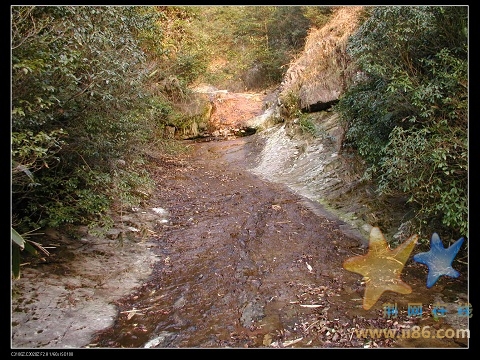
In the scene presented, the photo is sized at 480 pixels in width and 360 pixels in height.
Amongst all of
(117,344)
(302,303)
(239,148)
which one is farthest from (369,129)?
(239,148)

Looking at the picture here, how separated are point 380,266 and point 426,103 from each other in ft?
8.03

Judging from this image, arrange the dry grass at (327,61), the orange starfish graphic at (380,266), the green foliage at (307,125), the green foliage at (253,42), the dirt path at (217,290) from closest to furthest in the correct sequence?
the dirt path at (217,290)
the orange starfish graphic at (380,266)
the green foliage at (307,125)
the dry grass at (327,61)
the green foliage at (253,42)

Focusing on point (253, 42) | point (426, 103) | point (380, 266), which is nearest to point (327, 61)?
point (426, 103)

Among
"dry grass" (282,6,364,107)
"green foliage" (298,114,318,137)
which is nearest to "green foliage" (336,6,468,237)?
"green foliage" (298,114,318,137)

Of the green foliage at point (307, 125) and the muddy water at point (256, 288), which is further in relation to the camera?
the green foliage at point (307, 125)

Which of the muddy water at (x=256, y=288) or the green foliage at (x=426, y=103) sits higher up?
the green foliage at (x=426, y=103)

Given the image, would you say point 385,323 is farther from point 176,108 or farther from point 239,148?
point 176,108

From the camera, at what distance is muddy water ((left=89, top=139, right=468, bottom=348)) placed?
3834 millimetres

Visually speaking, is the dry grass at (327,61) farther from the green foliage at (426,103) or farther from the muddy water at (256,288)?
the green foliage at (426,103)

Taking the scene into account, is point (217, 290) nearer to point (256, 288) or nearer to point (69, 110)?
point (256, 288)

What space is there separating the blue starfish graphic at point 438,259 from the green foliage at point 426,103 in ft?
0.59

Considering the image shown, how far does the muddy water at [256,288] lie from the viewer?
3.83 m

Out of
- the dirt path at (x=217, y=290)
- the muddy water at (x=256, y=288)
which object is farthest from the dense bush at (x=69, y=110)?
the muddy water at (x=256, y=288)

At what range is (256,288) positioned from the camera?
4.83 meters
